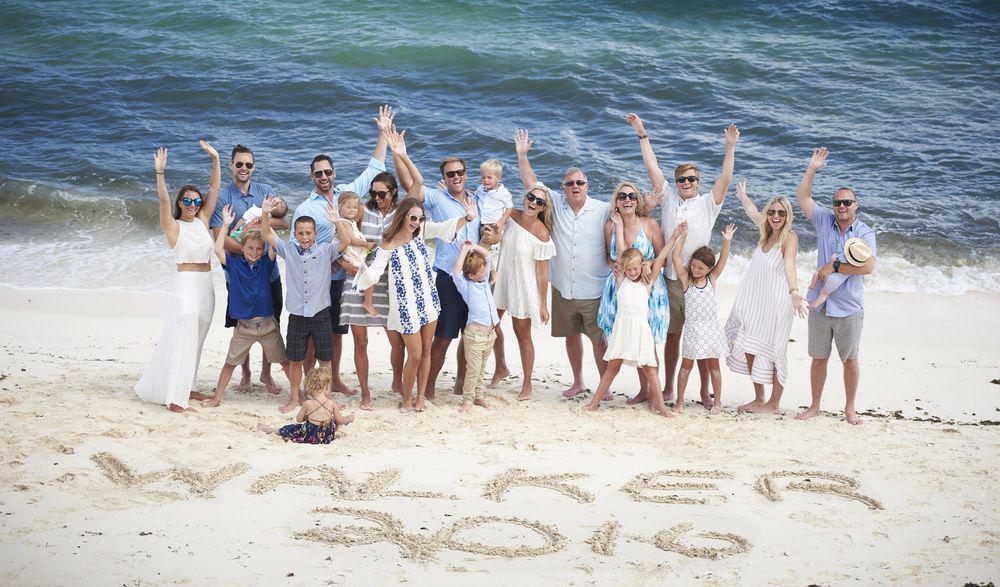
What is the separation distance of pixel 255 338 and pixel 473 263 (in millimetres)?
1863

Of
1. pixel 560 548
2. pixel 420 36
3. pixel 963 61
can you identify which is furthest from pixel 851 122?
pixel 560 548

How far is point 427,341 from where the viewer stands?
25.0 ft

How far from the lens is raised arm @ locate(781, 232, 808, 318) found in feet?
24.4

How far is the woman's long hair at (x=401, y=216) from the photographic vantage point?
23.8 ft

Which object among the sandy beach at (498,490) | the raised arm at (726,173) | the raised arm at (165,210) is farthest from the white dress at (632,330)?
the raised arm at (165,210)

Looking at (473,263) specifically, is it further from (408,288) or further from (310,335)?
(310,335)

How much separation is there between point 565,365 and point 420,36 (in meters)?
12.7

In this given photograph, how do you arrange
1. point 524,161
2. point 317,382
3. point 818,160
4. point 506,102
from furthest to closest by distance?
point 506,102
point 524,161
point 818,160
point 317,382

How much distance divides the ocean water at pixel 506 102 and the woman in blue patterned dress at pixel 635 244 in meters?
4.96

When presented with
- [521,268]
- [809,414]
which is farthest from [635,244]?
[809,414]

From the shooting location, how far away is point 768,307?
7789mm

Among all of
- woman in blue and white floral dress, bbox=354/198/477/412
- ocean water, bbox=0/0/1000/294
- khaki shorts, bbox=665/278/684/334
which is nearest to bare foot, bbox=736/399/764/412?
khaki shorts, bbox=665/278/684/334

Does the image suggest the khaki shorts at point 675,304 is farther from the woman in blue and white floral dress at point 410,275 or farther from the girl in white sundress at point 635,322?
the woman in blue and white floral dress at point 410,275

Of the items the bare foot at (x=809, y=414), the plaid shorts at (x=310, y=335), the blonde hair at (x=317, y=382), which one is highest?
the plaid shorts at (x=310, y=335)
